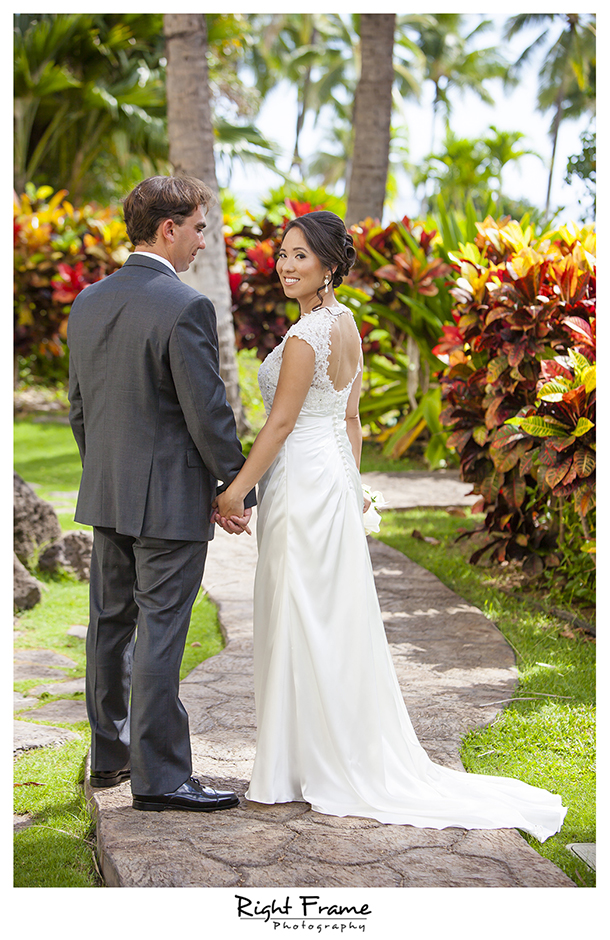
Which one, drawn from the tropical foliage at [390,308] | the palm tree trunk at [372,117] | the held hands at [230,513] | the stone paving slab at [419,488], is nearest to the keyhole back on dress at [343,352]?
the held hands at [230,513]

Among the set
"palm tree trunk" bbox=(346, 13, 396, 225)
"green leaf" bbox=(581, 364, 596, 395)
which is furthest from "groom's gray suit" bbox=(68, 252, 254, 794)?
"palm tree trunk" bbox=(346, 13, 396, 225)

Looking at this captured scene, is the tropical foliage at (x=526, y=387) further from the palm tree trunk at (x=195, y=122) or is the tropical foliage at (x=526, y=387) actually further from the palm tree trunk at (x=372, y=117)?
the palm tree trunk at (x=372, y=117)

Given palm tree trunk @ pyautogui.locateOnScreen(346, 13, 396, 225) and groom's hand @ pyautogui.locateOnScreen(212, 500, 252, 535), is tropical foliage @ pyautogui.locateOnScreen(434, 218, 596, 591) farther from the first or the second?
palm tree trunk @ pyautogui.locateOnScreen(346, 13, 396, 225)

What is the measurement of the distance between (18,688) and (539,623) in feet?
8.73

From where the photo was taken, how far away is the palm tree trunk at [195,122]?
23.8 feet

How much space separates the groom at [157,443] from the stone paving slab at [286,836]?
0.14 m

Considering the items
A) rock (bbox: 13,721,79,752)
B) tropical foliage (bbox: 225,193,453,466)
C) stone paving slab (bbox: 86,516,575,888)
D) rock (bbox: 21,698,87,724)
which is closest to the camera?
stone paving slab (bbox: 86,516,575,888)

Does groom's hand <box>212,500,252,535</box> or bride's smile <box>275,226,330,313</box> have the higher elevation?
bride's smile <box>275,226,330,313</box>

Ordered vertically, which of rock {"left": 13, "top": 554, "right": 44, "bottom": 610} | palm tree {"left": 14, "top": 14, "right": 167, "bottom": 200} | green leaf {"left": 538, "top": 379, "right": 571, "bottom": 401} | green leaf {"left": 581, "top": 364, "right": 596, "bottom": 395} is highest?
palm tree {"left": 14, "top": 14, "right": 167, "bottom": 200}

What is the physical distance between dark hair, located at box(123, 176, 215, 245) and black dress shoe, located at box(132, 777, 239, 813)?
172cm

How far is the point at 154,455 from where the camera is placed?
2502 mm

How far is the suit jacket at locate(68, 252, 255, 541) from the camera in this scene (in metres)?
2.42

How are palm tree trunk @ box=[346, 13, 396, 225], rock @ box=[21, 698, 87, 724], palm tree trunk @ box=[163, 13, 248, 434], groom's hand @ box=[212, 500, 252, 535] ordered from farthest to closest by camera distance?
palm tree trunk @ box=[346, 13, 396, 225] < palm tree trunk @ box=[163, 13, 248, 434] < rock @ box=[21, 698, 87, 724] < groom's hand @ box=[212, 500, 252, 535]

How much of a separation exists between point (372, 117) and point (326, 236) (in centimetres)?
688
